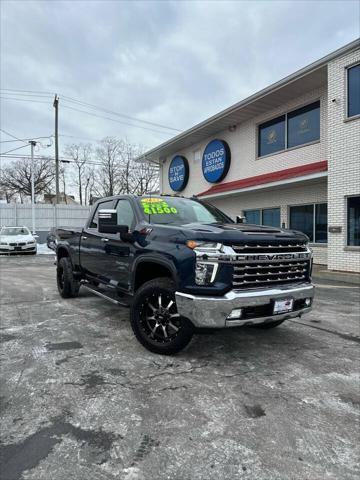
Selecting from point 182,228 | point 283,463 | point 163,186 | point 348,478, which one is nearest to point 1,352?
point 182,228

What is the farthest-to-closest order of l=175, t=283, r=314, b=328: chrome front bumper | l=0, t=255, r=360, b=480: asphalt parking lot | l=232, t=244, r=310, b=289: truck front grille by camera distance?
1. l=232, t=244, r=310, b=289: truck front grille
2. l=175, t=283, r=314, b=328: chrome front bumper
3. l=0, t=255, r=360, b=480: asphalt parking lot

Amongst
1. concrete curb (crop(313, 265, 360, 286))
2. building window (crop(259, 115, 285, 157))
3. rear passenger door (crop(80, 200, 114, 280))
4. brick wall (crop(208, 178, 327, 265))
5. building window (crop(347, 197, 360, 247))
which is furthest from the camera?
building window (crop(259, 115, 285, 157))

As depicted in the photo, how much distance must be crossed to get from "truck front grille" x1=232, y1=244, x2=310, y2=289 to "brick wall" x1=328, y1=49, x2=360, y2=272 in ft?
22.8

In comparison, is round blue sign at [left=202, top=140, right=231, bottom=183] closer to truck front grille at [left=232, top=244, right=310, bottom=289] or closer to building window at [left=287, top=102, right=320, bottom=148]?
building window at [left=287, top=102, right=320, bottom=148]

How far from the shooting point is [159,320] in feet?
13.6

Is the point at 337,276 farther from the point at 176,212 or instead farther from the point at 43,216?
the point at 43,216

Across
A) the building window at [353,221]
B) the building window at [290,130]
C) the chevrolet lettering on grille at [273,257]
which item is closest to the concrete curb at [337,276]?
the building window at [353,221]

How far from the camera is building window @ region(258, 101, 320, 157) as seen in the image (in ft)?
42.7

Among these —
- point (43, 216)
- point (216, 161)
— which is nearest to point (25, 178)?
point (43, 216)

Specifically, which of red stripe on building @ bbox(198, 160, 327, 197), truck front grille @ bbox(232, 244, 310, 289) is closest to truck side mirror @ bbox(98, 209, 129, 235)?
truck front grille @ bbox(232, 244, 310, 289)

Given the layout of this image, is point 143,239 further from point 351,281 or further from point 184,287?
point 351,281

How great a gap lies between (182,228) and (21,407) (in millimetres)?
2219

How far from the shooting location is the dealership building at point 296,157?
10648 millimetres

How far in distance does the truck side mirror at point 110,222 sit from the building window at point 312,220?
9.69 metres
